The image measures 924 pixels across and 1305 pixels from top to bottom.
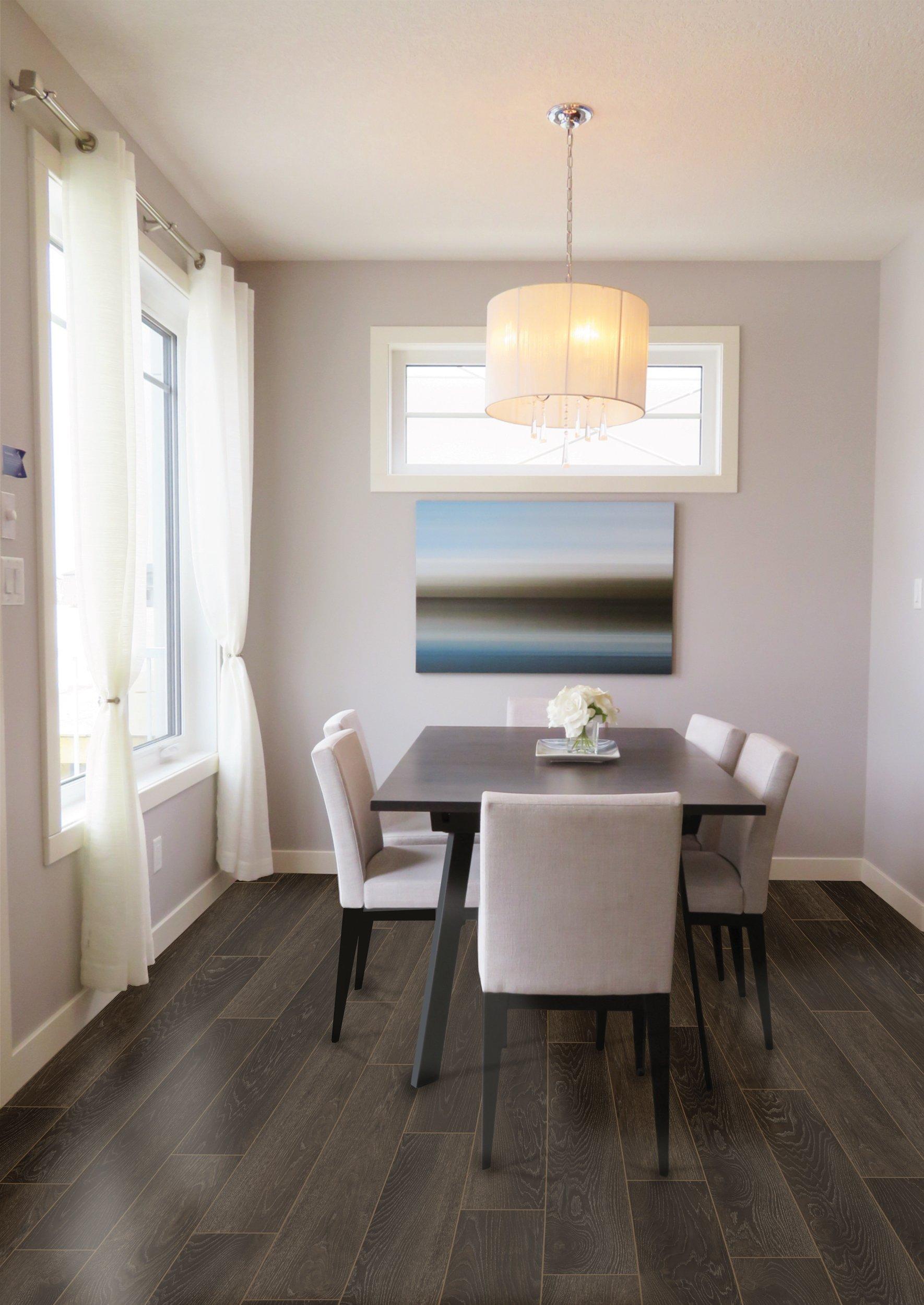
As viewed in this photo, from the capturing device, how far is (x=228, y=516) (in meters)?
3.60

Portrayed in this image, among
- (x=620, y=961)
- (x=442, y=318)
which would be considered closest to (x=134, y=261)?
(x=442, y=318)

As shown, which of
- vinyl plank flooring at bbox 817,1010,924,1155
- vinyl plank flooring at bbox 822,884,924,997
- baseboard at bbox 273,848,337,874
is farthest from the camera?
baseboard at bbox 273,848,337,874

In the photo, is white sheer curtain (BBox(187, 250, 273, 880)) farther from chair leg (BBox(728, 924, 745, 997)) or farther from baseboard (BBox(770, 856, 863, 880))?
baseboard (BBox(770, 856, 863, 880))

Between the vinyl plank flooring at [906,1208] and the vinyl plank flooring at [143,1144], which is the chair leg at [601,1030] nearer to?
the vinyl plank flooring at [906,1208]

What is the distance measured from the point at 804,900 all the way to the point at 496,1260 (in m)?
2.53

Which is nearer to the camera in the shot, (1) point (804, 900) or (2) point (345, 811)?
(2) point (345, 811)

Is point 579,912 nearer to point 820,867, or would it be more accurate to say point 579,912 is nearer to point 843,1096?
point 843,1096

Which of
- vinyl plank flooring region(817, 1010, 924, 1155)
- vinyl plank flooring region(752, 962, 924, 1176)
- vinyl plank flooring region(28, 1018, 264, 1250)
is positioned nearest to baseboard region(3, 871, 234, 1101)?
vinyl plank flooring region(28, 1018, 264, 1250)

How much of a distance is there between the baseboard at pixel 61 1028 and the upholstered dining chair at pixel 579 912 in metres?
1.23

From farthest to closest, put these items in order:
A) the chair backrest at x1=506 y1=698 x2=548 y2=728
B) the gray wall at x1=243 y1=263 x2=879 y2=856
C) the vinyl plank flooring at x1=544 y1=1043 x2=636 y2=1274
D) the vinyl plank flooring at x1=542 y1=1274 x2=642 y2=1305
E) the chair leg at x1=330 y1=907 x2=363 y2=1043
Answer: the gray wall at x1=243 y1=263 x2=879 y2=856 → the chair backrest at x1=506 y1=698 x2=548 y2=728 → the chair leg at x1=330 y1=907 x2=363 y2=1043 → the vinyl plank flooring at x1=544 y1=1043 x2=636 y2=1274 → the vinyl plank flooring at x1=542 y1=1274 x2=642 y2=1305

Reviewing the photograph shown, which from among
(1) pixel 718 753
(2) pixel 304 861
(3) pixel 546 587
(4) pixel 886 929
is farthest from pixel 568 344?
(2) pixel 304 861

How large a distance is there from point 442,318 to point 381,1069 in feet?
10.2

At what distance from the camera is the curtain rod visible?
7.32 feet

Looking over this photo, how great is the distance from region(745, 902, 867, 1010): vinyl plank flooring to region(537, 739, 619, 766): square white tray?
0.95 meters
